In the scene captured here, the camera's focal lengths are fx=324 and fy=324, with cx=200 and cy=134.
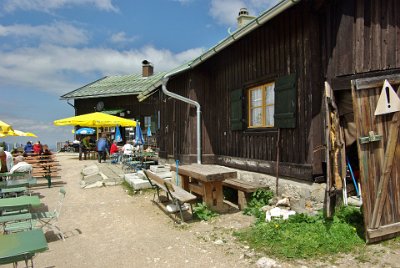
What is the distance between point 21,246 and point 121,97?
74.6 feet

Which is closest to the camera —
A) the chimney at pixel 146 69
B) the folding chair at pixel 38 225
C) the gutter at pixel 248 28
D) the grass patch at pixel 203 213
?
the folding chair at pixel 38 225

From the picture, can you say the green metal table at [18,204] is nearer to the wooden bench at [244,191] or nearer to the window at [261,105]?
the wooden bench at [244,191]

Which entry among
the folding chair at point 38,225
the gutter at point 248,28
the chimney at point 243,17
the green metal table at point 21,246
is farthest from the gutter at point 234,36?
the green metal table at point 21,246

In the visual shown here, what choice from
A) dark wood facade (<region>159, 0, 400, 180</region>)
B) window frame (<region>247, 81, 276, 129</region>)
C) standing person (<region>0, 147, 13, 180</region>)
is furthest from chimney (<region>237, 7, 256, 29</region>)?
standing person (<region>0, 147, 13, 180</region>)

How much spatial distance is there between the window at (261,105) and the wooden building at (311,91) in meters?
0.02

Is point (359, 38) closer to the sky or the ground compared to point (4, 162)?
closer to the sky

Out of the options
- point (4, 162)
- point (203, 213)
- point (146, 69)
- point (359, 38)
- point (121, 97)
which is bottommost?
point (203, 213)

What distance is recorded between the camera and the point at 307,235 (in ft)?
15.2

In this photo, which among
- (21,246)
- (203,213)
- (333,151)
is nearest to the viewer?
(21,246)

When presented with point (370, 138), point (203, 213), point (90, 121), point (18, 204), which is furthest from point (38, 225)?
point (90, 121)

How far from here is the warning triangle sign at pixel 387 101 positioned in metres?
4.40

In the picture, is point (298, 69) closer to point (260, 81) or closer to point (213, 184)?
point (260, 81)

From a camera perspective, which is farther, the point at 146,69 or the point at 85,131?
the point at 146,69

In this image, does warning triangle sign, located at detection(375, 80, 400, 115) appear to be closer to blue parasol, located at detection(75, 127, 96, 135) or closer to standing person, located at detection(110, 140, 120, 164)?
standing person, located at detection(110, 140, 120, 164)
